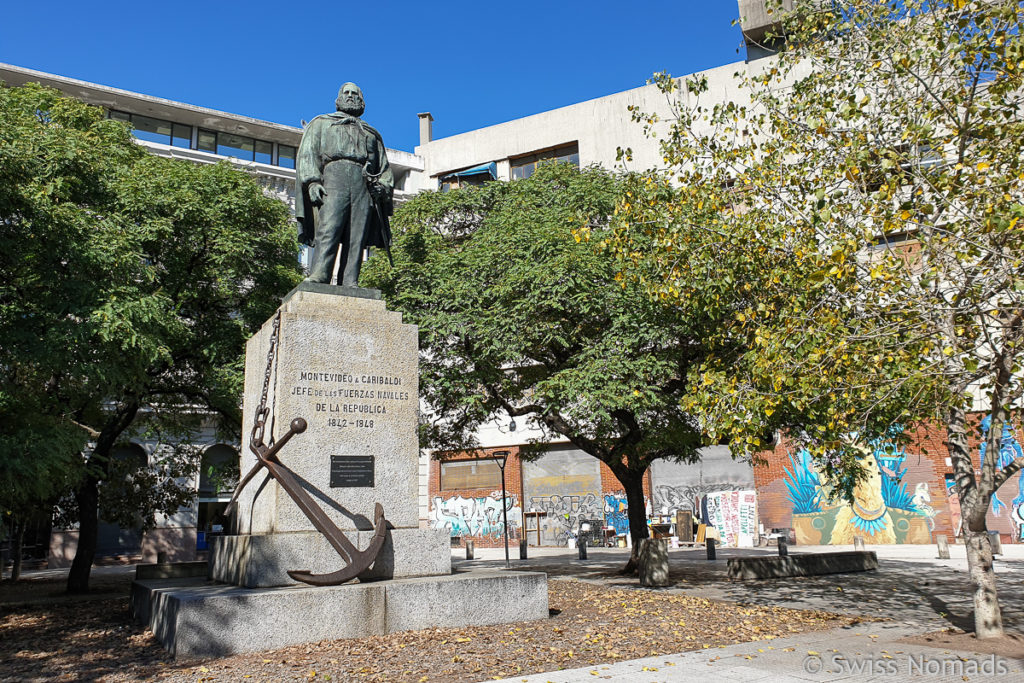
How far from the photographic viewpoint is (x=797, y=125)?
10758mm

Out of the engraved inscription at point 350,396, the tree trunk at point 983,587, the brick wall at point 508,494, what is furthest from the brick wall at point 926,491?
the engraved inscription at point 350,396

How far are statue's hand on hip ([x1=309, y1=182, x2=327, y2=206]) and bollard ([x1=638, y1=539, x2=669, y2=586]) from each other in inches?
390

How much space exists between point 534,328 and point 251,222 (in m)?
7.81

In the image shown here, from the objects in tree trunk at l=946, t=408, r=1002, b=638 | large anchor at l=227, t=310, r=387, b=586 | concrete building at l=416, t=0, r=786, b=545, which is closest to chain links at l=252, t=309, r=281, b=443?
large anchor at l=227, t=310, r=387, b=586

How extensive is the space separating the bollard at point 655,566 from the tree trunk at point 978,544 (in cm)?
727

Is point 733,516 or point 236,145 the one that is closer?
point 733,516

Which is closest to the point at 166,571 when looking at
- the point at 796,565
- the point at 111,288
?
the point at 111,288

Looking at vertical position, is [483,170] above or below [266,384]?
above

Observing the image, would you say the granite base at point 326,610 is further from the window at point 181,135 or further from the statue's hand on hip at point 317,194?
the window at point 181,135

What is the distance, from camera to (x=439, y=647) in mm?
7453

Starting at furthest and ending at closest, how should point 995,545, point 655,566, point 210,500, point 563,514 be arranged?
point 563,514 < point 210,500 < point 995,545 < point 655,566

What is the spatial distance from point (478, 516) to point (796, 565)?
22709mm

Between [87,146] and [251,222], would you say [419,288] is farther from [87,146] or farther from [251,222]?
[87,146]

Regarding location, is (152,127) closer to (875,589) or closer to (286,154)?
(286,154)
